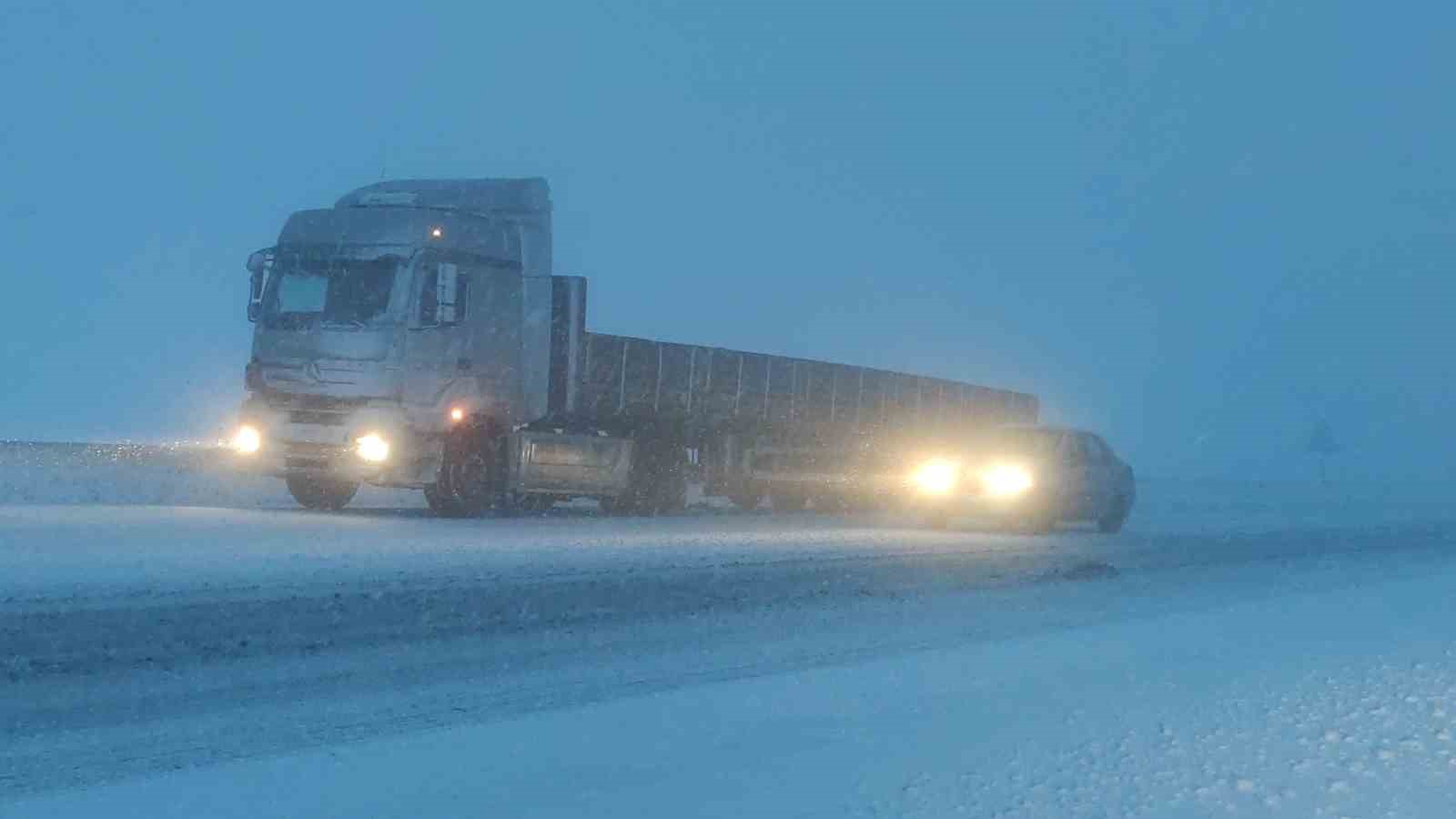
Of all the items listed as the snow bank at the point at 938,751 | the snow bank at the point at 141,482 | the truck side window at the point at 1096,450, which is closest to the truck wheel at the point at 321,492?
the snow bank at the point at 141,482

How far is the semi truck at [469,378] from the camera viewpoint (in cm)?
1986

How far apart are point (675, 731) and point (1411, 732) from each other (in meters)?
3.33

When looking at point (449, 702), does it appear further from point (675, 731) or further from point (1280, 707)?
point (1280, 707)

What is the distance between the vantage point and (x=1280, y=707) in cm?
781

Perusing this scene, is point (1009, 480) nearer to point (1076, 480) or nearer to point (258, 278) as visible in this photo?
point (1076, 480)

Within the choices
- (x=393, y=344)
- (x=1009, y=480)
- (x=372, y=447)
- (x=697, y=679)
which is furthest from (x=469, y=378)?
(x=697, y=679)

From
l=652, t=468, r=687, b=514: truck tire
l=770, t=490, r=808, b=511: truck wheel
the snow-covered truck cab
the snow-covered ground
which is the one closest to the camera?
the snow-covered ground

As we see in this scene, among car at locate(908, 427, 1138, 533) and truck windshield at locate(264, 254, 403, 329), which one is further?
car at locate(908, 427, 1138, 533)

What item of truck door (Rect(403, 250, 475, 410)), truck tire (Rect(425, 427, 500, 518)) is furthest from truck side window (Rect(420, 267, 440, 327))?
truck tire (Rect(425, 427, 500, 518))

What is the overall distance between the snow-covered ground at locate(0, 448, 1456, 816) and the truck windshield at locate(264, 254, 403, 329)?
3262 millimetres

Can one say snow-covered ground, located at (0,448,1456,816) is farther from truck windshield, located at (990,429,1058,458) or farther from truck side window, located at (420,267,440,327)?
truck windshield, located at (990,429,1058,458)

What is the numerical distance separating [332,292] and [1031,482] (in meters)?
9.92

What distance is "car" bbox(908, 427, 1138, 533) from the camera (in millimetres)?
22453

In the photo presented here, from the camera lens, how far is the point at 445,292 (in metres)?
20.0
